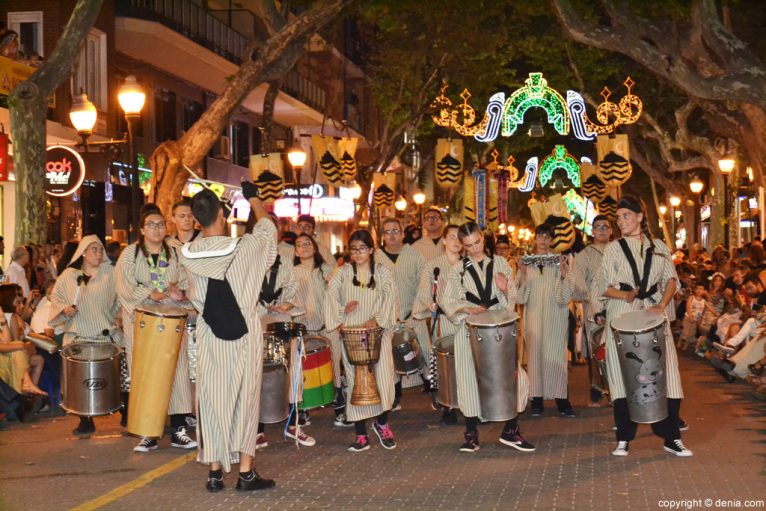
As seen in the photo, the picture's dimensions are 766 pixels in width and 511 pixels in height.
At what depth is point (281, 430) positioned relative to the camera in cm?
1241

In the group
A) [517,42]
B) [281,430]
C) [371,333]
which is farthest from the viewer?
[517,42]

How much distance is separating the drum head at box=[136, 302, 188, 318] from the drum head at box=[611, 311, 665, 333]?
3.66 metres

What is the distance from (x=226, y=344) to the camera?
9.22 metres

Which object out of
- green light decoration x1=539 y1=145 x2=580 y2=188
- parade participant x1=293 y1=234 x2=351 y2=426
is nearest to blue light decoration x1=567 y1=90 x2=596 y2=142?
green light decoration x1=539 y1=145 x2=580 y2=188

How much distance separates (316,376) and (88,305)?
250 cm

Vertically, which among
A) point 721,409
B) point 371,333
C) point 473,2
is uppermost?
point 473,2

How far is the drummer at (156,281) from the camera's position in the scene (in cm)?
1142

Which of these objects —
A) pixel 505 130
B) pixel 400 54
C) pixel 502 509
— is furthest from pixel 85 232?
pixel 502 509

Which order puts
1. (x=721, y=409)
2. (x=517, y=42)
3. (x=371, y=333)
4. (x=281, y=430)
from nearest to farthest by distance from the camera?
(x=371, y=333) → (x=281, y=430) → (x=721, y=409) → (x=517, y=42)

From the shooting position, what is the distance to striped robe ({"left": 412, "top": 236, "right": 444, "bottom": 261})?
52.2ft

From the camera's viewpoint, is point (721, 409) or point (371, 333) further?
point (721, 409)

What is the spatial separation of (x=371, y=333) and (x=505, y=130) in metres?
18.3

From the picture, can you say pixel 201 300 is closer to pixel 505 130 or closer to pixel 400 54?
pixel 505 130

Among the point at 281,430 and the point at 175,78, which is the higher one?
the point at 175,78
